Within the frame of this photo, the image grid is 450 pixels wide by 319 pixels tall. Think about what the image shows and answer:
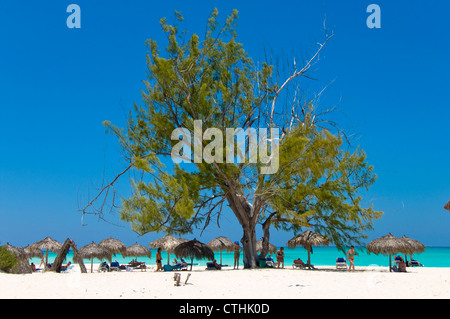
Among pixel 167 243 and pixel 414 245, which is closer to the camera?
pixel 414 245

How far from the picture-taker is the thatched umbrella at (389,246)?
72.9 ft

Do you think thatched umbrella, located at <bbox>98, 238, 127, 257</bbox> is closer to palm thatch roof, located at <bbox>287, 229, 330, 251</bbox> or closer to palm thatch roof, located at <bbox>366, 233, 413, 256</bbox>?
palm thatch roof, located at <bbox>287, 229, 330, 251</bbox>

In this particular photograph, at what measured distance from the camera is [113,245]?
28.6 m

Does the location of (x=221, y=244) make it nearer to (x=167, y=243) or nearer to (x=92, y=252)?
(x=167, y=243)

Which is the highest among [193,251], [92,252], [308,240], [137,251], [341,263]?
[308,240]

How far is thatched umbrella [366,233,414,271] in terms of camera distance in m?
22.2

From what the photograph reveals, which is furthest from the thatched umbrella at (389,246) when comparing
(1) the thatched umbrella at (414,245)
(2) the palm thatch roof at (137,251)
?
(2) the palm thatch roof at (137,251)

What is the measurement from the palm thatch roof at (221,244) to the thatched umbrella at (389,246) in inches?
336

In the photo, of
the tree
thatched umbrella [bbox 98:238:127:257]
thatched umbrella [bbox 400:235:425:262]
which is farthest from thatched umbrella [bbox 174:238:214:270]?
thatched umbrella [bbox 400:235:425:262]

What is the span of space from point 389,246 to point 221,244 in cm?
1000

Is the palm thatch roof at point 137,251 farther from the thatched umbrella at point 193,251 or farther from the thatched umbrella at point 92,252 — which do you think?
the thatched umbrella at point 193,251

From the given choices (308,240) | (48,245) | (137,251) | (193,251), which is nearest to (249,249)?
(193,251)

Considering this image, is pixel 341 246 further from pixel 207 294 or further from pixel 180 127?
pixel 207 294
